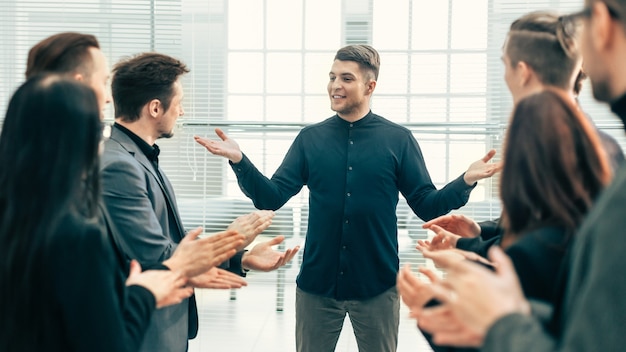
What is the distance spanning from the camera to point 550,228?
142cm

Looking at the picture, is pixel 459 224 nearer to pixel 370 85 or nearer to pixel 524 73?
pixel 524 73

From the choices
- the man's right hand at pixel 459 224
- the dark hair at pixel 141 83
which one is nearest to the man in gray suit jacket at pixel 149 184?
the dark hair at pixel 141 83

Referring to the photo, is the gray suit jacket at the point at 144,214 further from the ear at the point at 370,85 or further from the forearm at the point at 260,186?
the ear at the point at 370,85

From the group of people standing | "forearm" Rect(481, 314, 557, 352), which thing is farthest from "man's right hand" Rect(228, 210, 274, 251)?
"forearm" Rect(481, 314, 557, 352)

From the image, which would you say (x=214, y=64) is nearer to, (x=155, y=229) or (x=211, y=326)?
(x=211, y=326)

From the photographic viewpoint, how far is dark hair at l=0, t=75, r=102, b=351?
1.42 m

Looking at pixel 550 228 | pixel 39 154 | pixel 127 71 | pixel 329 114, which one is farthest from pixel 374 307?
pixel 39 154

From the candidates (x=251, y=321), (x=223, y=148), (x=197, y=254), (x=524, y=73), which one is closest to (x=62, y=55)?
(x=197, y=254)

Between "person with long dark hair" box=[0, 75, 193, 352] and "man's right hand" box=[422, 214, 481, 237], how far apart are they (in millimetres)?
1367

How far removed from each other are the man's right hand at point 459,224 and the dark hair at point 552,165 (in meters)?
1.09

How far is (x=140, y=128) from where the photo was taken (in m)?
2.60

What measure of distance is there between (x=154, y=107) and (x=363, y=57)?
1.17m

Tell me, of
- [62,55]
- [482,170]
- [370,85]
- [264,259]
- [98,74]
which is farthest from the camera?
[370,85]

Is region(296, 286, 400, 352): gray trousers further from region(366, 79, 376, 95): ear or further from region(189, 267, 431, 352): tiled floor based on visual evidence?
region(366, 79, 376, 95): ear
